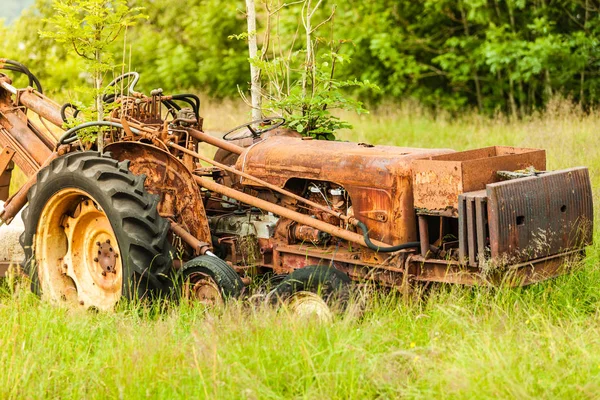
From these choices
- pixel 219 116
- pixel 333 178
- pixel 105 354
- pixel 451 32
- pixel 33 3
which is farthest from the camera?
pixel 33 3

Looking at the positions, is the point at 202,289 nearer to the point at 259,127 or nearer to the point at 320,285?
the point at 320,285

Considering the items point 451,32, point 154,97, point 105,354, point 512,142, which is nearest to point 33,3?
point 451,32

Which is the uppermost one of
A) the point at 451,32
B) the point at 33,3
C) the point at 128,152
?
the point at 33,3

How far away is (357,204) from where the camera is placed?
17.2 ft

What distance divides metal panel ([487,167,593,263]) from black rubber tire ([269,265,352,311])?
2.70 ft

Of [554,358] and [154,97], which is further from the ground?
[154,97]

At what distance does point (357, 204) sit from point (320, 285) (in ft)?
2.05

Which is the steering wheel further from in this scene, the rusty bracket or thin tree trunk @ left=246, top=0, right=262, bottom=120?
the rusty bracket

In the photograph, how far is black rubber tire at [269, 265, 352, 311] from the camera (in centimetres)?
482

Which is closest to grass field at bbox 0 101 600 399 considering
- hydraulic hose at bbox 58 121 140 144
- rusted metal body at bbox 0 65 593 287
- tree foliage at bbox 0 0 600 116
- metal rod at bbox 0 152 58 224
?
rusted metal body at bbox 0 65 593 287

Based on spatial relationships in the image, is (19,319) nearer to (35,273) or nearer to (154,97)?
(35,273)

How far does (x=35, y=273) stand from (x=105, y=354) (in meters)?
1.72

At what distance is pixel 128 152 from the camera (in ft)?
19.2

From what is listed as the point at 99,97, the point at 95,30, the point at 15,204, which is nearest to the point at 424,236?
the point at 99,97
